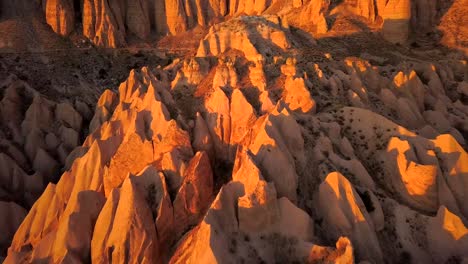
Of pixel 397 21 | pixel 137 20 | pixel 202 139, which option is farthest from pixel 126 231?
pixel 137 20

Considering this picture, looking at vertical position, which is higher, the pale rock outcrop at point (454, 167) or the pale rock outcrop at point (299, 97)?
the pale rock outcrop at point (299, 97)

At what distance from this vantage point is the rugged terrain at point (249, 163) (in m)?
15.2

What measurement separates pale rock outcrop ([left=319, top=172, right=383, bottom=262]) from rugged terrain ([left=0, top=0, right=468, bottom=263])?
0.05m

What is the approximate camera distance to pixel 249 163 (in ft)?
51.9

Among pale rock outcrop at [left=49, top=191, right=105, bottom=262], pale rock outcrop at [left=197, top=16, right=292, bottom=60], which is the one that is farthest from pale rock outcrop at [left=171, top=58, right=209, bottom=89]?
pale rock outcrop at [left=49, top=191, right=105, bottom=262]

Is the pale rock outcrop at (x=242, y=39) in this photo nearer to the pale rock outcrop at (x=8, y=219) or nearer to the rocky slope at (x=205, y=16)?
the rocky slope at (x=205, y=16)

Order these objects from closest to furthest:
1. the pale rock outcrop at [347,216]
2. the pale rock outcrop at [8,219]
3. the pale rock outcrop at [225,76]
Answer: the pale rock outcrop at [347,216] → the pale rock outcrop at [8,219] → the pale rock outcrop at [225,76]

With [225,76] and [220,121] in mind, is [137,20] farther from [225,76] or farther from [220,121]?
[220,121]

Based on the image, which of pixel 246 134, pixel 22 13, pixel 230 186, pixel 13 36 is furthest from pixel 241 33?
pixel 22 13

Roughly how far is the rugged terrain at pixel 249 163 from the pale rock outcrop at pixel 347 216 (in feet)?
0.17

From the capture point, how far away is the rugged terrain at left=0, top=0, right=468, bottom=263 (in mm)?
15219

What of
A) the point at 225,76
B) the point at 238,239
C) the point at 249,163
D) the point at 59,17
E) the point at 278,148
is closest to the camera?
the point at 238,239

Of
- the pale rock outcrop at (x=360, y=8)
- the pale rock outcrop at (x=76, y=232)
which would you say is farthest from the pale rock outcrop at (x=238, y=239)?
the pale rock outcrop at (x=360, y=8)

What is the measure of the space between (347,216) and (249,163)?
4.24m
